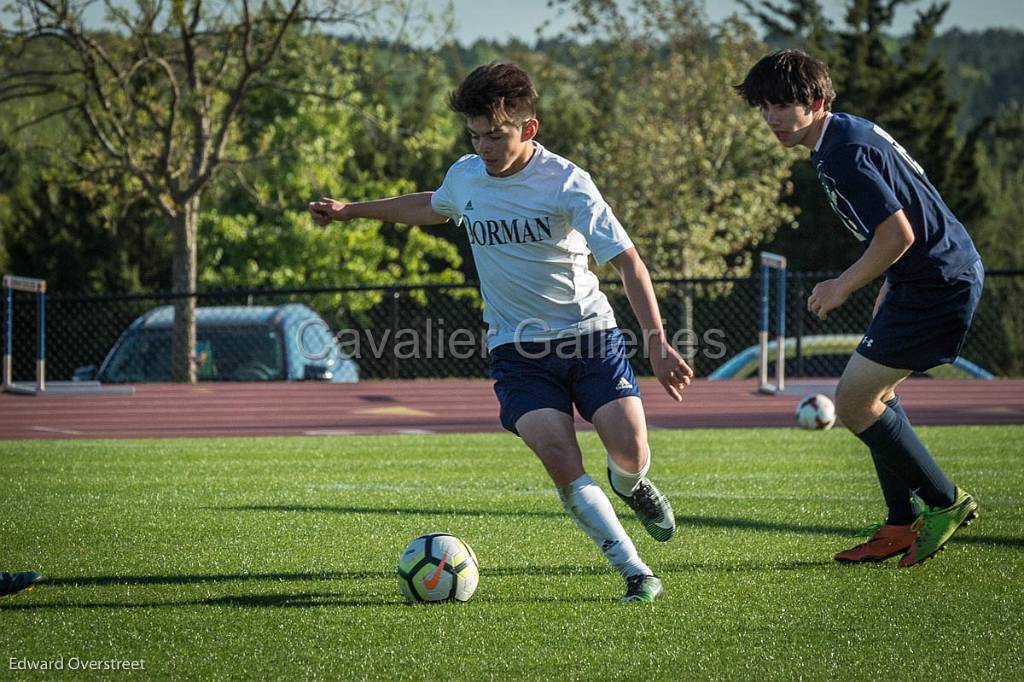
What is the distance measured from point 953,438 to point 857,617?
24.5 ft

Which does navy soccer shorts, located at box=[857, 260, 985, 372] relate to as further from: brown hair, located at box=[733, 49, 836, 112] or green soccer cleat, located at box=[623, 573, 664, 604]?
green soccer cleat, located at box=[623, 573, 664, 604]

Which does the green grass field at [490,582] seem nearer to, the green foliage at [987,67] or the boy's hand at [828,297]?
the boy's hand at [828,297]

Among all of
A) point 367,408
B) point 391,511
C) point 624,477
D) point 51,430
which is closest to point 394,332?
point 367,408

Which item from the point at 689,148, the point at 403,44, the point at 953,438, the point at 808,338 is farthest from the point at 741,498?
the point at 689,148

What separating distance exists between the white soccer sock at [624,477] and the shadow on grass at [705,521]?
1.36 m

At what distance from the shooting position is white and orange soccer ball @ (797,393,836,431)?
1238cm

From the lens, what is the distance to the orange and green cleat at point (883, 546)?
5.39m

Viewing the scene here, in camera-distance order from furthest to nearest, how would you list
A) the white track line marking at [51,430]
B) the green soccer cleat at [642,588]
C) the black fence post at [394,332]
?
Answer: the black fence post at [394,332] < the white track line marking at [51,430] < the green soccer cleat at [642,588]

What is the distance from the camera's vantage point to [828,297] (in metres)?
4.81

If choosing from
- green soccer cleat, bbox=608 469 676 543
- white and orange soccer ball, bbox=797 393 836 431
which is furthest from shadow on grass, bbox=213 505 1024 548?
white and orange soccer ball, bbox=797 393 836 431

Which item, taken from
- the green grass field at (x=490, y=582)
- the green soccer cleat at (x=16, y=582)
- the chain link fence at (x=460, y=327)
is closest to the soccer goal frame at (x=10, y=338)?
the chain link fence at (x=460, y=327)

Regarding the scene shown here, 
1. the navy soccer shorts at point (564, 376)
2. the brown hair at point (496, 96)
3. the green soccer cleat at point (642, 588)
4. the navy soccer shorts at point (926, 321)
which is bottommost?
the green soccer cleat at point (642, 588)

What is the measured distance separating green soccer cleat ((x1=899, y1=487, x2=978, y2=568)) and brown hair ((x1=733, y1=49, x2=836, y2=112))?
5.64 ft

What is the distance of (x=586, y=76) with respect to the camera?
35906mm
